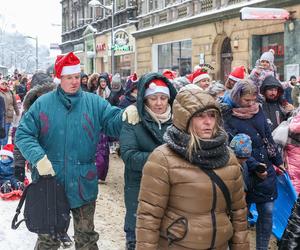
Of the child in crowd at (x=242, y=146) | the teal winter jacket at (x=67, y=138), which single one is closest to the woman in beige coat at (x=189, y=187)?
the teal winter jacket at (x=67, y=138)

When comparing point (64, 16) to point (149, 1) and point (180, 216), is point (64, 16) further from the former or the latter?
point (180, 216)

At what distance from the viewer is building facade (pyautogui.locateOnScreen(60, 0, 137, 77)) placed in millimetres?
32906

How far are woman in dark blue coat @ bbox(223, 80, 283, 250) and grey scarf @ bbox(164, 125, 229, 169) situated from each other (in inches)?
72.3

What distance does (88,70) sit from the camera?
4488cm

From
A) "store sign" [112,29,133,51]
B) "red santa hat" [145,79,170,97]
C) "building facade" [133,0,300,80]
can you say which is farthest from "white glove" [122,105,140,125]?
"store sign" [112,29,133,51]

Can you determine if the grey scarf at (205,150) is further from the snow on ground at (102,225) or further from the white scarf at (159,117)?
the snow on ground at (102,225)

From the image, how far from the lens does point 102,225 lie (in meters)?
6.49

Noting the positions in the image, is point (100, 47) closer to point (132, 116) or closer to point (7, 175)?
point (7, 175)

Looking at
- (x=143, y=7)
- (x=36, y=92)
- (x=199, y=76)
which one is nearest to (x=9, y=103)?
(x=199, y=76)

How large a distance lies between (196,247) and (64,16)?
52461mm

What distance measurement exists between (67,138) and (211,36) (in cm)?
1865

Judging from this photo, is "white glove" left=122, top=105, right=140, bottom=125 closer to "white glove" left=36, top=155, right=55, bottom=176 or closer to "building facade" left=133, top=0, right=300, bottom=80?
"white glove" left=36, top=155, right=55, bottom=176

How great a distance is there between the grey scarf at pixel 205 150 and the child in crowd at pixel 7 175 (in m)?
4.85

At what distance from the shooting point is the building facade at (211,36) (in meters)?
17.9
